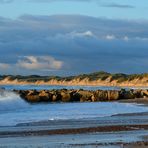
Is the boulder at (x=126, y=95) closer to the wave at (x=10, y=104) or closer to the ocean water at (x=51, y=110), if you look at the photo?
the ocean water at (x=51, y=110)

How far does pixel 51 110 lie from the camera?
4481 cm

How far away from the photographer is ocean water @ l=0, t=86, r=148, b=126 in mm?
36469

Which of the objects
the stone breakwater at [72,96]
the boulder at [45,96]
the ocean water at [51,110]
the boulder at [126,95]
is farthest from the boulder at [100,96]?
the ocean water at [51,110]

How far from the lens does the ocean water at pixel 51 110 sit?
36469mm

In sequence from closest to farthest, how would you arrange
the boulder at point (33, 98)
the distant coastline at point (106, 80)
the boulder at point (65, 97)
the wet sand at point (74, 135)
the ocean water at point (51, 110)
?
the wet sand at point (74, 135) → the ocean water at point (51, 110) → the boulder at point (33, 98) → the boulder at point (65, 97) → the distant coastline at point (106, 80)

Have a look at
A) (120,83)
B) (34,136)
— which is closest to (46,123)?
(34,136)

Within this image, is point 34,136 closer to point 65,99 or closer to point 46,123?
point 46,123

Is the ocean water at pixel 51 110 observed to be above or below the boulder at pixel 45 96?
below

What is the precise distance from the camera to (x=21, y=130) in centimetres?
2742

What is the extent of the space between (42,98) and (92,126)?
3299cm

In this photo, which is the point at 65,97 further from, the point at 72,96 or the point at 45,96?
the point at 45,96

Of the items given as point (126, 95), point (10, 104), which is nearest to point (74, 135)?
point (10, 104)

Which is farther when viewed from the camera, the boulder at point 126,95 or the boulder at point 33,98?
the boulder at point 126,95

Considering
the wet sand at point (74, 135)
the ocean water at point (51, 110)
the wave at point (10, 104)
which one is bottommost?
the wet sand at point (74, 135)
